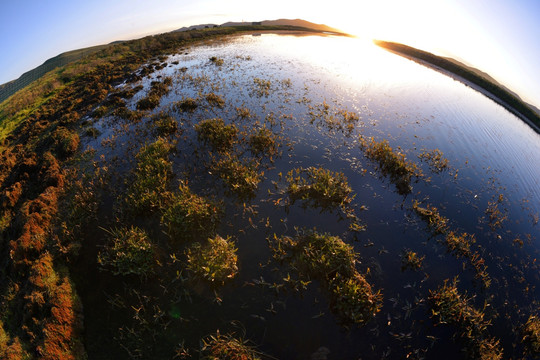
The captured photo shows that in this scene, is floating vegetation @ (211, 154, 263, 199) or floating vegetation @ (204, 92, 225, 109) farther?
floating vegetation @ (204, 92, 225, 109)

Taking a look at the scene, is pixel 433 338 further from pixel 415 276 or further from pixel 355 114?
pixel 355 114

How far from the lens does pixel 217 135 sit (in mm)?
16344

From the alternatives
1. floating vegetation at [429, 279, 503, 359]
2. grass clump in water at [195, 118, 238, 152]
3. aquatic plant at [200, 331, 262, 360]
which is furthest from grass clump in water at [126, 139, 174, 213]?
floating vegetation at [429, 279, 503, 359]

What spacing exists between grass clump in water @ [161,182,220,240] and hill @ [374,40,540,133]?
44310 mm

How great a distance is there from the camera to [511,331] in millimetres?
8219

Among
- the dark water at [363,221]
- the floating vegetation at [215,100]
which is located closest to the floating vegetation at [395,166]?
the dark water at [363,221]

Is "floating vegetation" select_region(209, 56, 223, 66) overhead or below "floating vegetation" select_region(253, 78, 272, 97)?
overhead

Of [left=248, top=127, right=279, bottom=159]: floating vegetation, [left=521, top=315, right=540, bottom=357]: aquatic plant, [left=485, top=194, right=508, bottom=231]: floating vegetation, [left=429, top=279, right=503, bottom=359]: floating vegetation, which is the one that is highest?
[left=248, top=127, right=279, bottom=159]: floating vegetation

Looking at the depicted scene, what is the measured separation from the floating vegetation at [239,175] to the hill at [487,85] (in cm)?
4111

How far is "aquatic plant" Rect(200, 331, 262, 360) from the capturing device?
21.5 ft

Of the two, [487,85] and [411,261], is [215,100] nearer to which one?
[411,261]

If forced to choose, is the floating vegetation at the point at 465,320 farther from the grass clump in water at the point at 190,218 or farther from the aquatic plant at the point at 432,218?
the grass clump in water at the point at 190,218

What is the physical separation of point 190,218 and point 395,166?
530 inches

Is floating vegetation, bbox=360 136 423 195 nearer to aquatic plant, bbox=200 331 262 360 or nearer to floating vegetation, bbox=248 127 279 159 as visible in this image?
floating vegetation, bbox=248 127 279 159
